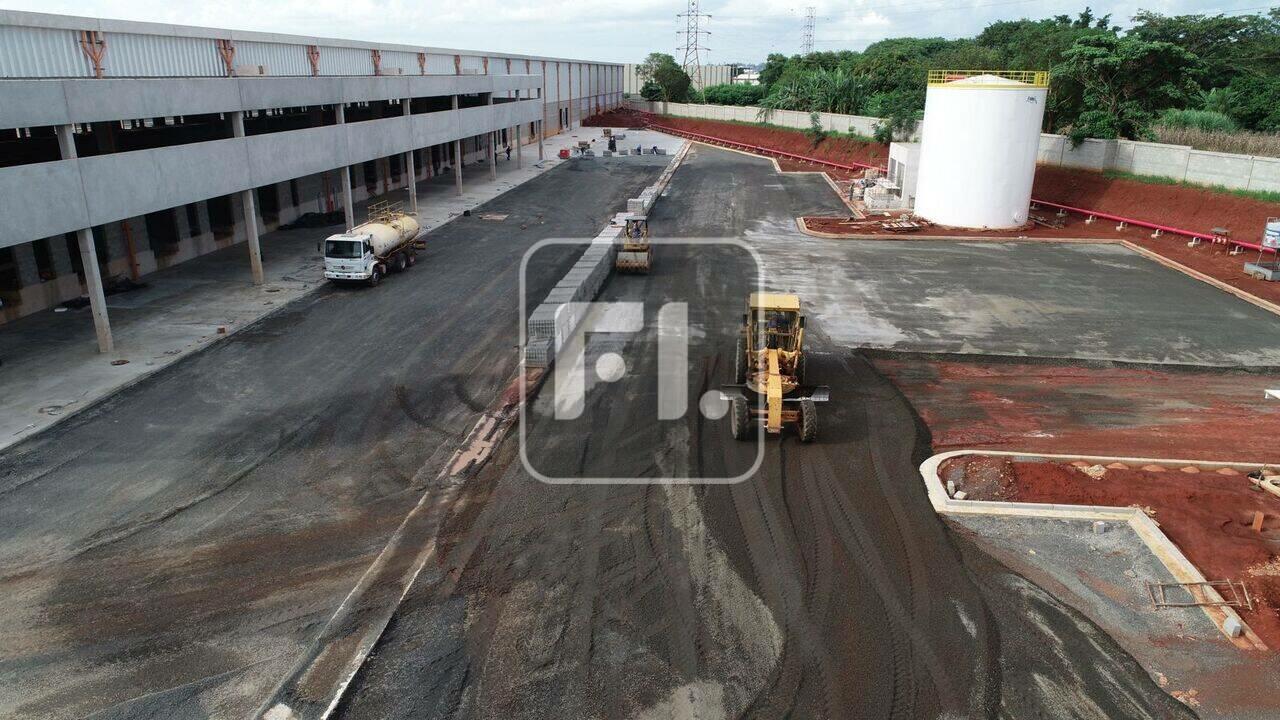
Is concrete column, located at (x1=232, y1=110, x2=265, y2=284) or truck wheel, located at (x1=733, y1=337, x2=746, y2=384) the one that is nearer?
truck wheel, located at (x1=733, y1=337, x2=746, y2=384)

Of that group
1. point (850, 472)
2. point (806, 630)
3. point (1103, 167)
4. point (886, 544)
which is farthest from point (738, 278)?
point (1103, 167)

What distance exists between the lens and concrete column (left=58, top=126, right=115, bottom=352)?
20203 mm

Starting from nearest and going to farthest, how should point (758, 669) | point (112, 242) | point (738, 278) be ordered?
1. point (758, 669)
2. point (112, 242)
3. point (738, 278)

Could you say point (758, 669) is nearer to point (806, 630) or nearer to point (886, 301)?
point (806, 630)

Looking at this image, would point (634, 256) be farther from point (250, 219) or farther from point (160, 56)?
point (160, 56)

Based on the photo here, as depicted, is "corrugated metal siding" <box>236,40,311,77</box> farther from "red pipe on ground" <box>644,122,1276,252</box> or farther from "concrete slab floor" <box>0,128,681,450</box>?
"red pipe on ground" <box>644,122,1276,252</box>

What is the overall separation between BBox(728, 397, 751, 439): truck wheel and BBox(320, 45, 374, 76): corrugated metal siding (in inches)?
1115

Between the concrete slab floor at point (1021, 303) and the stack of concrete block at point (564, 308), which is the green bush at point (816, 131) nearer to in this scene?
the concrete slab floor at point (1021, 303)

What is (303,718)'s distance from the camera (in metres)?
9.68

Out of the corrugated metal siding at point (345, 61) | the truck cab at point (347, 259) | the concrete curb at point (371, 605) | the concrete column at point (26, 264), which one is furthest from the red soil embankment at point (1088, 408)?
the corrugated metal siding at point (345, 61)

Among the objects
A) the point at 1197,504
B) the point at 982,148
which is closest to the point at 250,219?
the point at 1197,504

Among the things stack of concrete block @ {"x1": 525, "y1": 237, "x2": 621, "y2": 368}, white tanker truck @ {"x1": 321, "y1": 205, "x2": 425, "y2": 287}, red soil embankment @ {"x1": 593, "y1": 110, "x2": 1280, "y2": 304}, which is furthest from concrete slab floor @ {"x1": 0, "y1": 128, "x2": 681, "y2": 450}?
red soil embankment @ {"x1": 593, "y1": 110, "x2": 1280, "y2": 304}

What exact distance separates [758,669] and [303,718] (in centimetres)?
571

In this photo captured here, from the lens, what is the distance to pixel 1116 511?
14.4 metres
